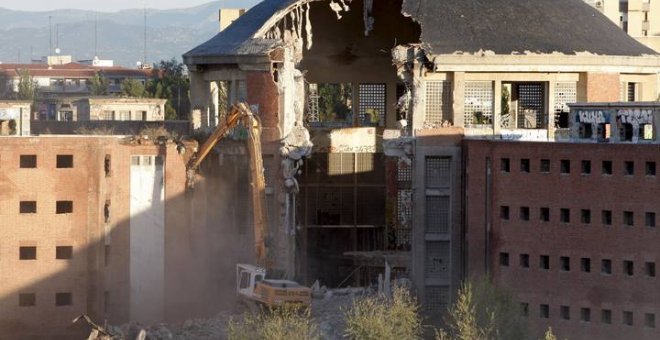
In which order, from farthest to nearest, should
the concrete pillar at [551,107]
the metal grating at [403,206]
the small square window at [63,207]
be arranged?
1. the metal grating at [403,206]
2. the concrete pillar at [551,107]
3. the small square window at [63,207]

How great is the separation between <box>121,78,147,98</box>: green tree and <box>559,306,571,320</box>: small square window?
7925 cm

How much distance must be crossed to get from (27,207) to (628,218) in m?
20.4

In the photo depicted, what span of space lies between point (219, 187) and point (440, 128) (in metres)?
9.39

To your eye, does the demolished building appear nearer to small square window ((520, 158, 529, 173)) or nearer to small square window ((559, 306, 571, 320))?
small square window ((520, 158, 529, 173))

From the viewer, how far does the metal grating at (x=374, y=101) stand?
85.8 meters

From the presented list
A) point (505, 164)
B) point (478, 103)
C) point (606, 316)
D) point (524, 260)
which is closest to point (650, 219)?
point (606, 316)

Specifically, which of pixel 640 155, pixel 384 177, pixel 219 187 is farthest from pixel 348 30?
pixel 640 155

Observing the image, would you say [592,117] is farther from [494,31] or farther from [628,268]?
[494,31]

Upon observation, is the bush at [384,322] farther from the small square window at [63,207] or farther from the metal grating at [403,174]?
the metal grating at [403,174]

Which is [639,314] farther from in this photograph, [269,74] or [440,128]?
[269,74]

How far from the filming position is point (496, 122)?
2817 inches

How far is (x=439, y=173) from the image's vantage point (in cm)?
6956

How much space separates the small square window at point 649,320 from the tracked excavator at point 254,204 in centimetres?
1193

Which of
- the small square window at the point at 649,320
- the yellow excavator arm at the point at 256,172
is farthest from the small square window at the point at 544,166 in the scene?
the yellow excavator arm at the point at 256,172
